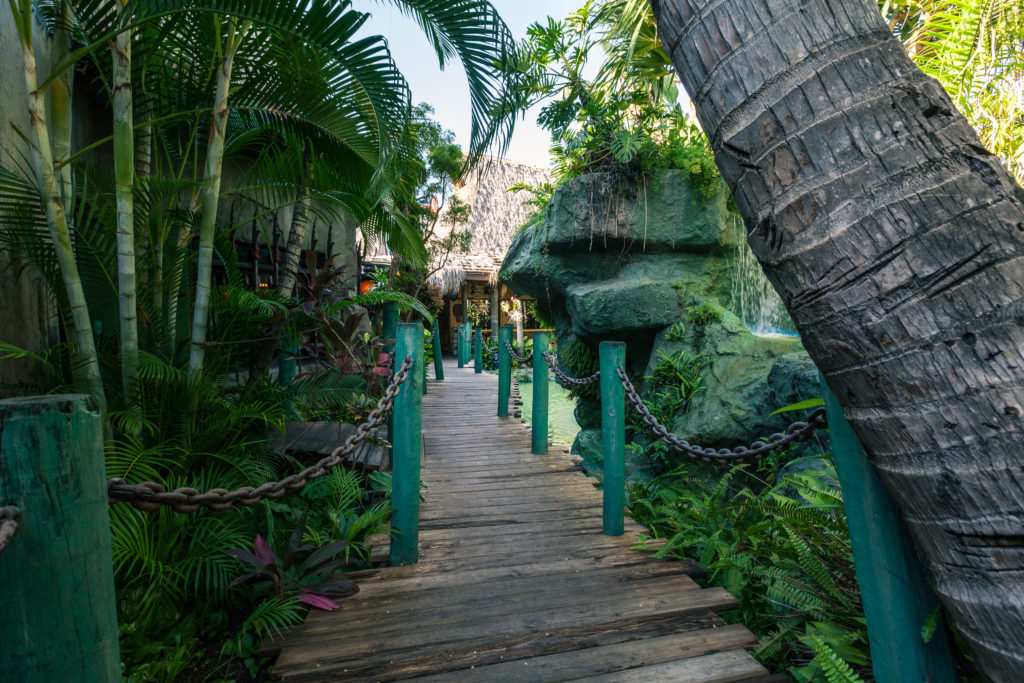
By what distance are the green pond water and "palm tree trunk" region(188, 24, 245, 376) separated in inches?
211

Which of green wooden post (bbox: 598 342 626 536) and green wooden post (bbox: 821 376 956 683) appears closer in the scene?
green wooden post (bbox: 821 376 956 683)

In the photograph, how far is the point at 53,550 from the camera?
2.92ft

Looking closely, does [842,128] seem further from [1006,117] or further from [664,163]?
[664,163]

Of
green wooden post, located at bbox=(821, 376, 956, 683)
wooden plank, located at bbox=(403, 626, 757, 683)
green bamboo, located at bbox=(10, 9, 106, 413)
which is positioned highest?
green bamboo, located at bbox=(10, 9, 106, 413)

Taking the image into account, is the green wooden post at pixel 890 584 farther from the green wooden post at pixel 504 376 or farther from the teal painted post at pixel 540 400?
the green wooden post at pixel 504 376

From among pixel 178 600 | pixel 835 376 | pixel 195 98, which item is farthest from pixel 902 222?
pixel 195 98

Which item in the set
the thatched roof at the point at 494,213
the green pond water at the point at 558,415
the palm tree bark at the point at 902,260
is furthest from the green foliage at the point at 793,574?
the thatched roof at the point at 494,213

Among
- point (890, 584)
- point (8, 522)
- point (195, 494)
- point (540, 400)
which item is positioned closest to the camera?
point (8, 522)

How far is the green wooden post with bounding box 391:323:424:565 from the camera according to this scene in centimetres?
248

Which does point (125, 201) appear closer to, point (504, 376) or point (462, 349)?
point (504, 376)

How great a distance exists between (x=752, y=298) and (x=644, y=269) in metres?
1.89

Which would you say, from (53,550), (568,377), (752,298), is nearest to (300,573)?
(53,550)

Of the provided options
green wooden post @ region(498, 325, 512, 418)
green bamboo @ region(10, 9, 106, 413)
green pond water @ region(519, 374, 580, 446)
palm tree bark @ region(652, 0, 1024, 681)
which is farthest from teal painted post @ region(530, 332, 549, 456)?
palm tree bark @ region(652, 0, 1024, 681)

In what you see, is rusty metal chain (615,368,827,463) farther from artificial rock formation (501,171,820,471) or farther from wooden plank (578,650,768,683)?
artificial rock formation (501,171,820,471)
